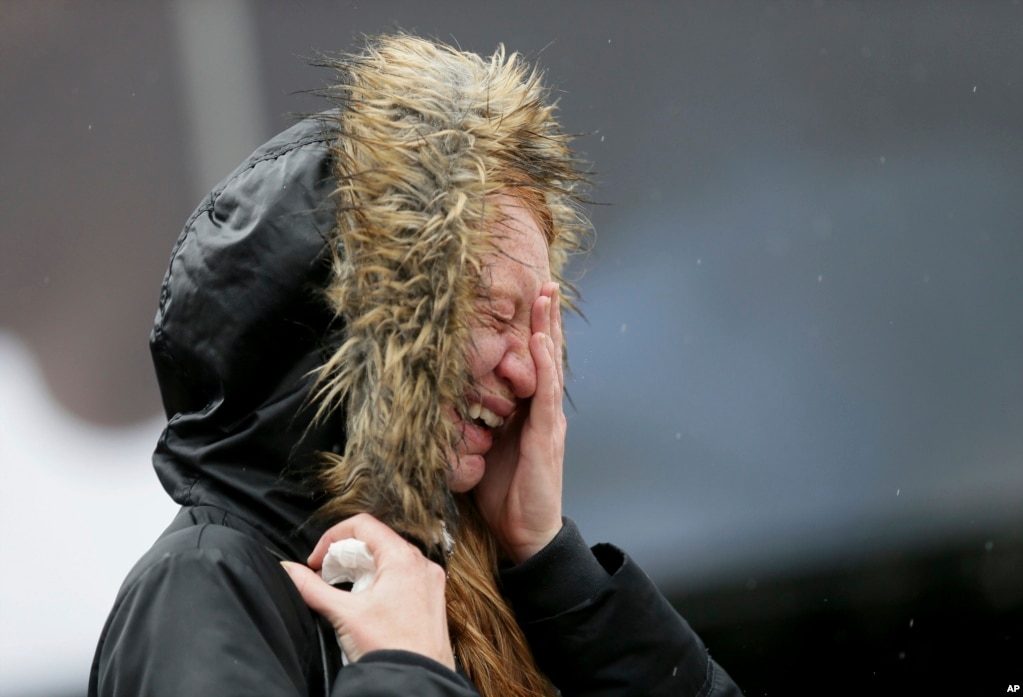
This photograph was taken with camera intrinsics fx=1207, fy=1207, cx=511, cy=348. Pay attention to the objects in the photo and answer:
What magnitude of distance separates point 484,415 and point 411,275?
0.27 m

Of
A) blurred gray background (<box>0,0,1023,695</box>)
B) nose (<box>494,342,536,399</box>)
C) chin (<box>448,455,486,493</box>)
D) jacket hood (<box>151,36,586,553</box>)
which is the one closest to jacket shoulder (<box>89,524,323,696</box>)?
jacket hood (<box>151,36,586,553</box>)

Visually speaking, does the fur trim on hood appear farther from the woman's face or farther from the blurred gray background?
the blurred gray background

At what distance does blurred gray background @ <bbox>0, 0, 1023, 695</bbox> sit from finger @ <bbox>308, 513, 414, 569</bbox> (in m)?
1.50

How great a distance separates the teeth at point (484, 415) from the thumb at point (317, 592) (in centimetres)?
29

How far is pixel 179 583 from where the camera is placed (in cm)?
112

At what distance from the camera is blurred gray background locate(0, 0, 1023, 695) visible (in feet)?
8.96

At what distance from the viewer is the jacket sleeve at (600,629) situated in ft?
5.04

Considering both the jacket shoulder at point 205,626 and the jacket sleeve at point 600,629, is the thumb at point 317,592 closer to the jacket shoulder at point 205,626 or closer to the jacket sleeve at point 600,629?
the jacket shoulder at point 205,626

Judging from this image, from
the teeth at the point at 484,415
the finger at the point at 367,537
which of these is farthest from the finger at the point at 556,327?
the finger at the point at 367,537

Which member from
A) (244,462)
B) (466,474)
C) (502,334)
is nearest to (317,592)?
(244,462)

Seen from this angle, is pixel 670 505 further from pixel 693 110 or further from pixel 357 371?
pixel 357 371

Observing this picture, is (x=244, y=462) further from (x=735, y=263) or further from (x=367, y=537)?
(x=735, y=263)

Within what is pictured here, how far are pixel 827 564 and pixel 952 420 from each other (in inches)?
19.0

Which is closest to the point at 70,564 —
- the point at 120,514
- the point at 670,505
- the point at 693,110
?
the point at 120,514
